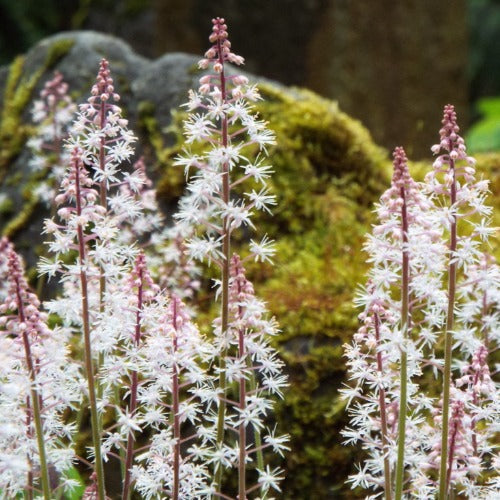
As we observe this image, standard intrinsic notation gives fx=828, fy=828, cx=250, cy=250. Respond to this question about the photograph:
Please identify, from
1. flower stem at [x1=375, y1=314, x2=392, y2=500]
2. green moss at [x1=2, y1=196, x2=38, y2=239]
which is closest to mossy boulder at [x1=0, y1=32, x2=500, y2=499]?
green moss at [x1=2, y1=196, x2=38, y2=239]

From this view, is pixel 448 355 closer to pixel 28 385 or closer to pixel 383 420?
pixel 383 420

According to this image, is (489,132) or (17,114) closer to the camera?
(17,114)

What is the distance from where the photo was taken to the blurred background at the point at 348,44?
874 centimetres

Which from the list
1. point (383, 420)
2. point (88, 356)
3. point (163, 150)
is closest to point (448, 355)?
point (383, 420)

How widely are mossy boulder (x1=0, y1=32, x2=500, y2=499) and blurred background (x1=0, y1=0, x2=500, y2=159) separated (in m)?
2.87

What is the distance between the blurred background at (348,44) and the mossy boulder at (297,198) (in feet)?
9.41

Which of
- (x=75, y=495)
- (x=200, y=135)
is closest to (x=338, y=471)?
(x=75, y=495)

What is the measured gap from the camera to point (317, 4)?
8.82 m

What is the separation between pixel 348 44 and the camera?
28.7ft

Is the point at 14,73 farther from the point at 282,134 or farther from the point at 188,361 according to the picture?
the point at 188,361

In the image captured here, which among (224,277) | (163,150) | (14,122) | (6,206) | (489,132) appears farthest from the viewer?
(489,132)

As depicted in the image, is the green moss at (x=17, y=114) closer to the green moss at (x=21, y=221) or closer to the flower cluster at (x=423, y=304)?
the green moss at (x=21, y=221)

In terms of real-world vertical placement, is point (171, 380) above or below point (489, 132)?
below

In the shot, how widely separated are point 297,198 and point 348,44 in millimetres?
4330
